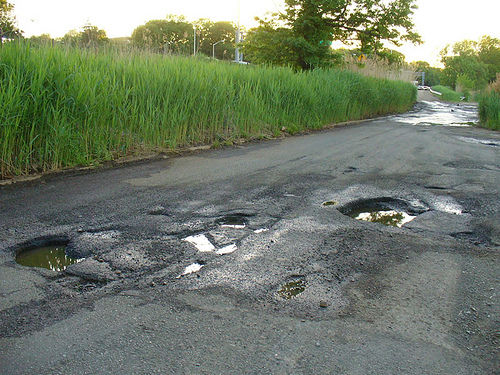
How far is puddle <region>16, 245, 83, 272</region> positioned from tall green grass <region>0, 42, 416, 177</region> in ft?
8.02

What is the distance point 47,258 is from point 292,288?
6.02ft

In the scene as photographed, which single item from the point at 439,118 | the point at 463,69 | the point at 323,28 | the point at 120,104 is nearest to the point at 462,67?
the point at 463,69

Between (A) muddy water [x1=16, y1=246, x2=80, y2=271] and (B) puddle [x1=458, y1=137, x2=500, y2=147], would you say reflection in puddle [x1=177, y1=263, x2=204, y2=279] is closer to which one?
→ (A) muddy water [x1=16, y1=246, x2=80, y2=271]

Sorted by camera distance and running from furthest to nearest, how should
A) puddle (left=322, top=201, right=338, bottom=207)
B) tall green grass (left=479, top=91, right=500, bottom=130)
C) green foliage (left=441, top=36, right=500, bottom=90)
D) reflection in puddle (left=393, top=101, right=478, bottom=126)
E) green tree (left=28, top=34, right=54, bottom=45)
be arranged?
green foliage (left=441, top=36, right=500, bottom=90) → reflection in puddle (left=393, top=101, right=478, bottom=126) → tall green grass (left=479, top=91, right=500, bottom=130) → green tree (left=28, top=34, right=54, bottom=45) → puddle (left=322, top=201, right=338, bottom=207)

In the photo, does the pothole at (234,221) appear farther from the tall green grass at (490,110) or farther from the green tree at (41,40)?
the tall green grass at (490,110)

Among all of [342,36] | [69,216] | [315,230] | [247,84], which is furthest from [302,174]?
[342,36]

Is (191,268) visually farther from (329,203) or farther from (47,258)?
(329,203)

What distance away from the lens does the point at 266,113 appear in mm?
11133

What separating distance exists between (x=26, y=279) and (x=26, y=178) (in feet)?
10.1

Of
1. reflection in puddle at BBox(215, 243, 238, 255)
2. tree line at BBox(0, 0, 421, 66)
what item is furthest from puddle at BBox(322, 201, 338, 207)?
tree line at BBox(0, 0, 421, 66)

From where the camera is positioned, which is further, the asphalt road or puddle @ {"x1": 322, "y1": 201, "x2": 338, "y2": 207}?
puddle @ {"x1": 322, "y1": 201, "x2": 338, "y2": 207}

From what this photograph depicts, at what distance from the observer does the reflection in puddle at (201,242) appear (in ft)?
11.9

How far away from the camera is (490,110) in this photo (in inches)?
652

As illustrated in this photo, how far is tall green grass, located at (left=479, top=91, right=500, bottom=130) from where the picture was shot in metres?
16.2
